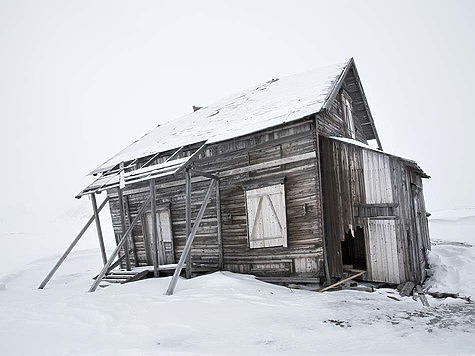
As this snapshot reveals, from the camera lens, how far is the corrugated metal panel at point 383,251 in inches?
359

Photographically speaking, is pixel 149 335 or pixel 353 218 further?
pixel 353 218

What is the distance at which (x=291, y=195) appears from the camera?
33.9ft

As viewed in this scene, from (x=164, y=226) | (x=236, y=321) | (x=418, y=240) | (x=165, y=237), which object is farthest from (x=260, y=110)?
(x=236, y=321)

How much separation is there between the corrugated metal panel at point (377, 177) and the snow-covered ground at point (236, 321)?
7.94 feet

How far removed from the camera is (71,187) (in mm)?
137375

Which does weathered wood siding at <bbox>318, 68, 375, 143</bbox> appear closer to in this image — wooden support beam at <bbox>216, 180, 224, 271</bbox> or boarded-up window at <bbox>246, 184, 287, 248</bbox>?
boarded-up window at <bbox>246, 184, 287, 248</bbox>

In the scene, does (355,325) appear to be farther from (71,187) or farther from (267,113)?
(71,187)

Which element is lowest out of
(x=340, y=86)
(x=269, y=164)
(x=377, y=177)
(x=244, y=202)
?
(x=244, y=202)

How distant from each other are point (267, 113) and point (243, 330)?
24.6ft

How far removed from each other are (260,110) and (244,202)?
11.5ft

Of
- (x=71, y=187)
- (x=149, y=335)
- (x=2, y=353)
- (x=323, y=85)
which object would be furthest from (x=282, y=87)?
(x=71, y=187)

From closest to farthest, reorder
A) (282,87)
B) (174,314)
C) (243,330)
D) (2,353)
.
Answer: (2,353)
(243,330)
(174,314)
(282,87)

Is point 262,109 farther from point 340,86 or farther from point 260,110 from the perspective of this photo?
point 340,86

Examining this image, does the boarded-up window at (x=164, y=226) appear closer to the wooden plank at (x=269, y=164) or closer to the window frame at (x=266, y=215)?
the wooden plank at (x=269, y=164)
